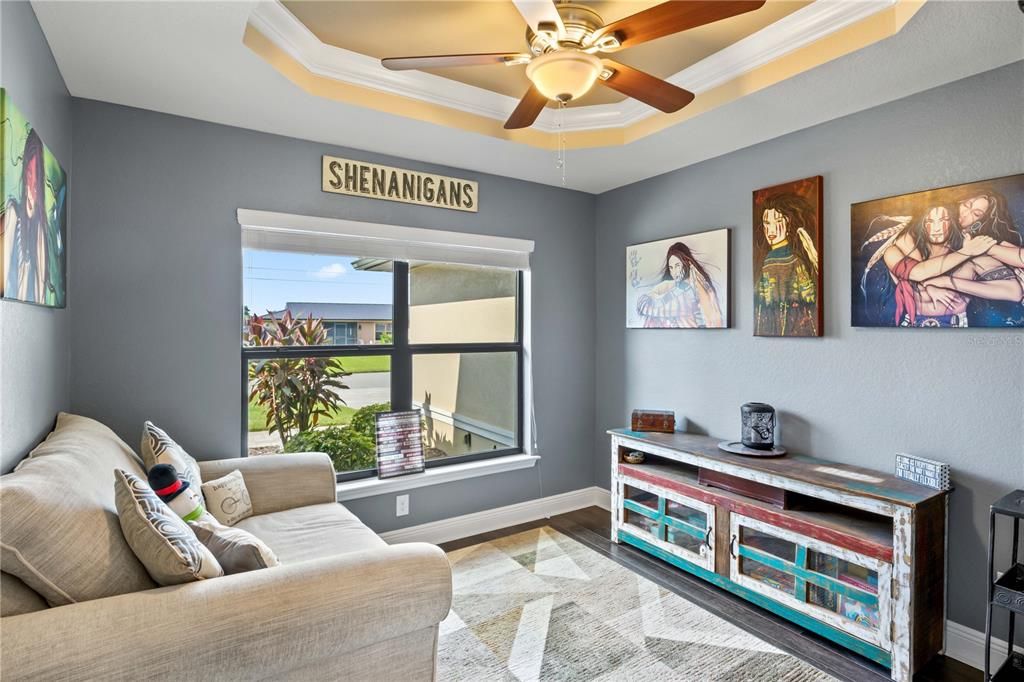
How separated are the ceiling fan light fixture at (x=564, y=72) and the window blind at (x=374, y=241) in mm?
1578

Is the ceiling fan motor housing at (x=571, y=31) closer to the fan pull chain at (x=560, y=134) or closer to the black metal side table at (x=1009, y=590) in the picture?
the fan pull chain at (x=560, y=134)

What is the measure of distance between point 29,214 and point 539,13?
67.4 inches

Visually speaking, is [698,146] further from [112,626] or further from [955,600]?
[112,626]

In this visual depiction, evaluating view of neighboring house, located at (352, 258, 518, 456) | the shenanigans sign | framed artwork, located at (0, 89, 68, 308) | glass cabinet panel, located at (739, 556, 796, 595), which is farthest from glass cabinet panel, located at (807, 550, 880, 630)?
framed artwork, located at (0, 89, 68, 308)

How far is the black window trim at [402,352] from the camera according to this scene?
2.92 meters

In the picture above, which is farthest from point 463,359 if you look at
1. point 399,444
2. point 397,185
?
point 397,185

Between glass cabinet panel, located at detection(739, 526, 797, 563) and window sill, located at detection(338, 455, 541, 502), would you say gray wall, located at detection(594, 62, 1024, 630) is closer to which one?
glass cabinet panel, located at detection(739, 526, 797, 563)

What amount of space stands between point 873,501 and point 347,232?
114 inches

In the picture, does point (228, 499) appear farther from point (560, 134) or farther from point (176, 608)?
point (560, 134)

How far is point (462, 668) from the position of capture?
2.13 m

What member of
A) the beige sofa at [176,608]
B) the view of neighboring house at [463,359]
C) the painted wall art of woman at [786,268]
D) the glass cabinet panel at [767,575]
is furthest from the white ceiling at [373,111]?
the glass cabinet panel at [767,575]

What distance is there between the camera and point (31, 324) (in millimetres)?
1757

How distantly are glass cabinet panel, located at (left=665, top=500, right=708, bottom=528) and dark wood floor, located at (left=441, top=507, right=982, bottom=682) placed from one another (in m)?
0.31

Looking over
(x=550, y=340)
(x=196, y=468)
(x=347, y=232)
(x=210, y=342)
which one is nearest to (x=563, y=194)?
(x=550, y=340)
